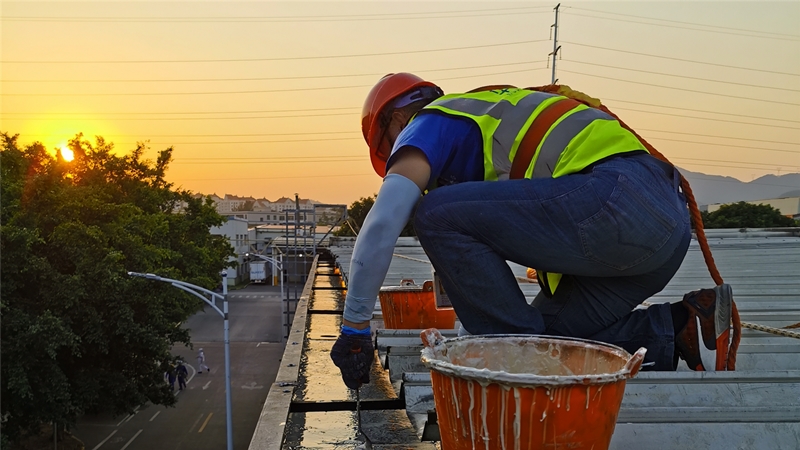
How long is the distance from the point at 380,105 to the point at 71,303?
1230cm

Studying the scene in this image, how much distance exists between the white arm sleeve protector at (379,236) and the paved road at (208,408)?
1626 cm

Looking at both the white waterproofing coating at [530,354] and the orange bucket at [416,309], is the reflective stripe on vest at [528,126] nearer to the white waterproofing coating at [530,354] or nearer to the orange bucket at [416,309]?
the white waterproofing coating at [530,354]

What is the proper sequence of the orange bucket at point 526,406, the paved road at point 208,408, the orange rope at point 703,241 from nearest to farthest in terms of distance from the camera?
the orange bucket at point 526,406
the orange rope at point 703,241
the paved road at point 208,408

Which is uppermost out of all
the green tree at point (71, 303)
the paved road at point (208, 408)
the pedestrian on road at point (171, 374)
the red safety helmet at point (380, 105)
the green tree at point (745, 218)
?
the green tree at point (745, 218)

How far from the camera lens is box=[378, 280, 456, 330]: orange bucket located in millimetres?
3293

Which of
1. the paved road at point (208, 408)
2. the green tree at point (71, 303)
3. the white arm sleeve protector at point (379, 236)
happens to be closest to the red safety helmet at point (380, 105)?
the white arm sleeve protector at point (379, 236)

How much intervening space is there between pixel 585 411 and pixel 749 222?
32.8m

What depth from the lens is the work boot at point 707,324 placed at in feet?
6.42

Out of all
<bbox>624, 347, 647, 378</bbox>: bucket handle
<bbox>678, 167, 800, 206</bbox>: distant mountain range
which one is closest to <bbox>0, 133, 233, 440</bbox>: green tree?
<bbox>624, 347, 647, 378</bbox>: bucket handle

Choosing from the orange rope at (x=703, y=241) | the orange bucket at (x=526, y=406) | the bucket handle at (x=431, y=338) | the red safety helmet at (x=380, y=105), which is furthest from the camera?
the red safety helmet at (x=380, y=105)

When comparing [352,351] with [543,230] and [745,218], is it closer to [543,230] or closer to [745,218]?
[543,230]

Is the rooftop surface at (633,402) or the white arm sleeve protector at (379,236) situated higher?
the white arm sleeve protector at (379,236)

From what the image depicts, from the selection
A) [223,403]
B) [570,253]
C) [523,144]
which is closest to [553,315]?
[570,253]

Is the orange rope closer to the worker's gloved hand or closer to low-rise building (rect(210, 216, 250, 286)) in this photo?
the worker's gloved hand
